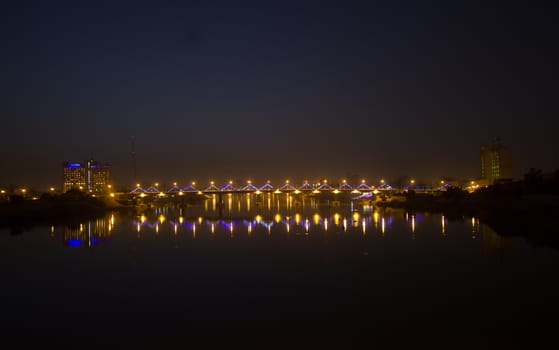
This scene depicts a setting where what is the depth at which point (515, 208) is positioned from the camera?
2698 cm

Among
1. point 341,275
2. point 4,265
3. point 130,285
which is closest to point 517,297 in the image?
point 341,275

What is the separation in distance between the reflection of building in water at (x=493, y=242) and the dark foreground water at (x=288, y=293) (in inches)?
2.6

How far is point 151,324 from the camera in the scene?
23.9 feet

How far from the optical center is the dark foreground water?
22.1 ft

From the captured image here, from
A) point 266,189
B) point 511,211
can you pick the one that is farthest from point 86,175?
point 511,211

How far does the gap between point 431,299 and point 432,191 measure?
44.4 metres

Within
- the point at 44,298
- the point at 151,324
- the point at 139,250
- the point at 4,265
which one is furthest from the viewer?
the point at 139,250

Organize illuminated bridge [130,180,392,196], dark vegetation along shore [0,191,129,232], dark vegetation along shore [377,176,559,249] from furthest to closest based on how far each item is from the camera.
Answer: illuminated bridge [130,180,392,196]
dark vegetation along shore [0,191,129,232]
dark vegetation along shore [377,176,559,249]

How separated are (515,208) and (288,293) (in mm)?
22477

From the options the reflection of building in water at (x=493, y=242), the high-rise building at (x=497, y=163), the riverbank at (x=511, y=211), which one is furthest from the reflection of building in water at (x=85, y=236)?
the high-rise building at (x=497, y=163)

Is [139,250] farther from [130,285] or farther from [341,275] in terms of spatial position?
[341,275]

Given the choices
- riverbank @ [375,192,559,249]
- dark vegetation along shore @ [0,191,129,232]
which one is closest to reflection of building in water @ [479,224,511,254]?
riverbank @ [375,192,559,249]

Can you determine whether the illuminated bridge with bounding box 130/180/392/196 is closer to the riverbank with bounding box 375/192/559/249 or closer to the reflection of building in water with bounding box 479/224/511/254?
the riverbank with bounding box 375/192/559/249

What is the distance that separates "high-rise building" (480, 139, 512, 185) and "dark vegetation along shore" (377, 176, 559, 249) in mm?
34128
